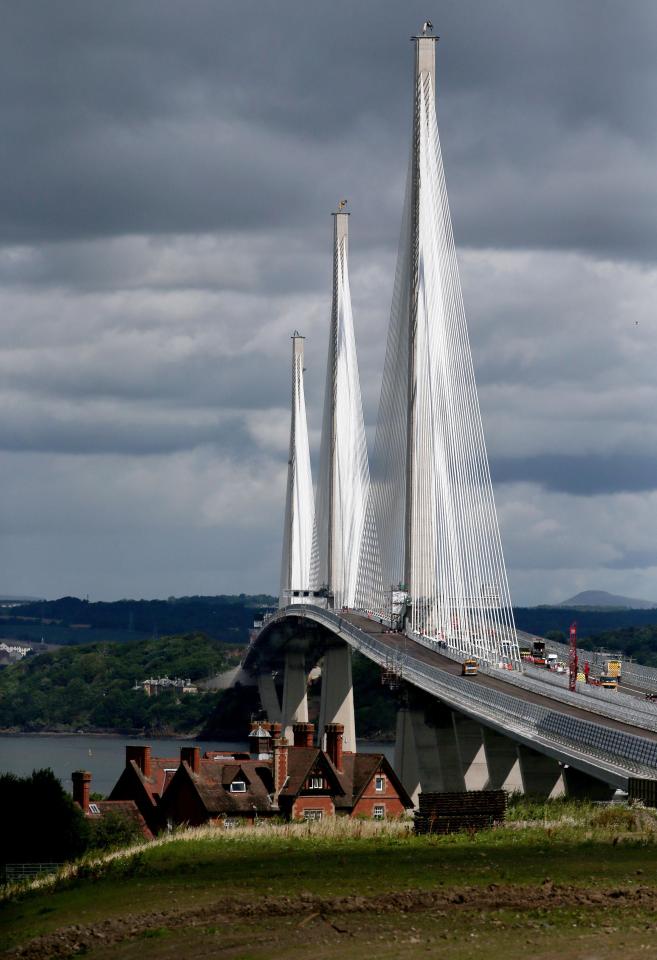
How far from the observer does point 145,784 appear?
50.9 m

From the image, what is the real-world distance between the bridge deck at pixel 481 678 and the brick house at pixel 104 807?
10.3 metres

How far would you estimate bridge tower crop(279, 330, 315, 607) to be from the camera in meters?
123

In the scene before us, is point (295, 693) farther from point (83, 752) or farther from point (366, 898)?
point (366, 898)

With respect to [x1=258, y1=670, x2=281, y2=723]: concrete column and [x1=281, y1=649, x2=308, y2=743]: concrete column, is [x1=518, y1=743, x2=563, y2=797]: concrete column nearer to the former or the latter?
[x1=281, y1=649, x2=308, y2=743]: concrete column

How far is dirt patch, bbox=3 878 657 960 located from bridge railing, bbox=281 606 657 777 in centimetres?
1101

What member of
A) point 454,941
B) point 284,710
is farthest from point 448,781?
point 284,710

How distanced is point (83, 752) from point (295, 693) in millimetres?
25275

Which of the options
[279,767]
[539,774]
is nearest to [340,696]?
[279,767]

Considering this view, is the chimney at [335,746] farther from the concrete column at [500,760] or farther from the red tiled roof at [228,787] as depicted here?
the concrete column at [500,760]

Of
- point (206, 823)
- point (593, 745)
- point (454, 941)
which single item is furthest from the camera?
point (206, 823)

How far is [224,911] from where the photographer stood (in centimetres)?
2172

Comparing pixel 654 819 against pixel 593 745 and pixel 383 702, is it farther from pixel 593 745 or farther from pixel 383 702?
pixel 383 702

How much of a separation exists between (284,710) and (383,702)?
3447 centimetres

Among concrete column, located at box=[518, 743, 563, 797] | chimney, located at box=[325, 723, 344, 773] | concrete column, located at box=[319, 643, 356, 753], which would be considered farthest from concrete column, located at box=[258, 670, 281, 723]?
concrete column, located at box=[518, 743, 563, 797]
